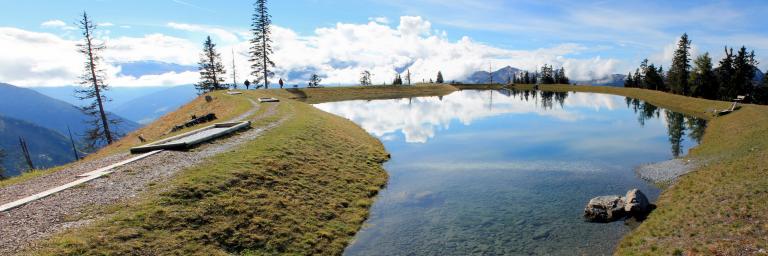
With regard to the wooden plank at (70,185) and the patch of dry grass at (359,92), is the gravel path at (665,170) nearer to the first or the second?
the wooden plank at (70,185)

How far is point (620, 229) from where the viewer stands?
23.5 m

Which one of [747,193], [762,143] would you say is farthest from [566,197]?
[762,143]

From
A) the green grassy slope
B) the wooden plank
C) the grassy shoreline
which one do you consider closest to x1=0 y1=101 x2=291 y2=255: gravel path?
the wooden plank

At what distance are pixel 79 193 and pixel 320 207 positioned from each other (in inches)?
509

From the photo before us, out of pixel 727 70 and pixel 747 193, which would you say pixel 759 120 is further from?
pixel 727 70

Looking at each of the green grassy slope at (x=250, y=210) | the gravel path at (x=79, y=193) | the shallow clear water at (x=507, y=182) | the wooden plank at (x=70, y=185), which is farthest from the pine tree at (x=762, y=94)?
the wooden plank at (x=70, y=185)

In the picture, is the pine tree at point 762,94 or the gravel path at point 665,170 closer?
the gravel path at point 665,170

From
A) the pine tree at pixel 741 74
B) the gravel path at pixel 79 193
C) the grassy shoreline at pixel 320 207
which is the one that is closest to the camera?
→ the gravel path at pixel 79 193

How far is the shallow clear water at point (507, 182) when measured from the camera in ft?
75.0

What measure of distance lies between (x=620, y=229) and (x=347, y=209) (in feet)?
55.3

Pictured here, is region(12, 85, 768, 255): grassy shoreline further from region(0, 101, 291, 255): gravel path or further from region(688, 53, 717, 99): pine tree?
region(688, 53, 717, 99): pine tree

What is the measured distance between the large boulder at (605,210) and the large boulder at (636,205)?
33 centimetres

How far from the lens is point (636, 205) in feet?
82.0

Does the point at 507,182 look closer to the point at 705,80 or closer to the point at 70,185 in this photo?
the point at 70,185
